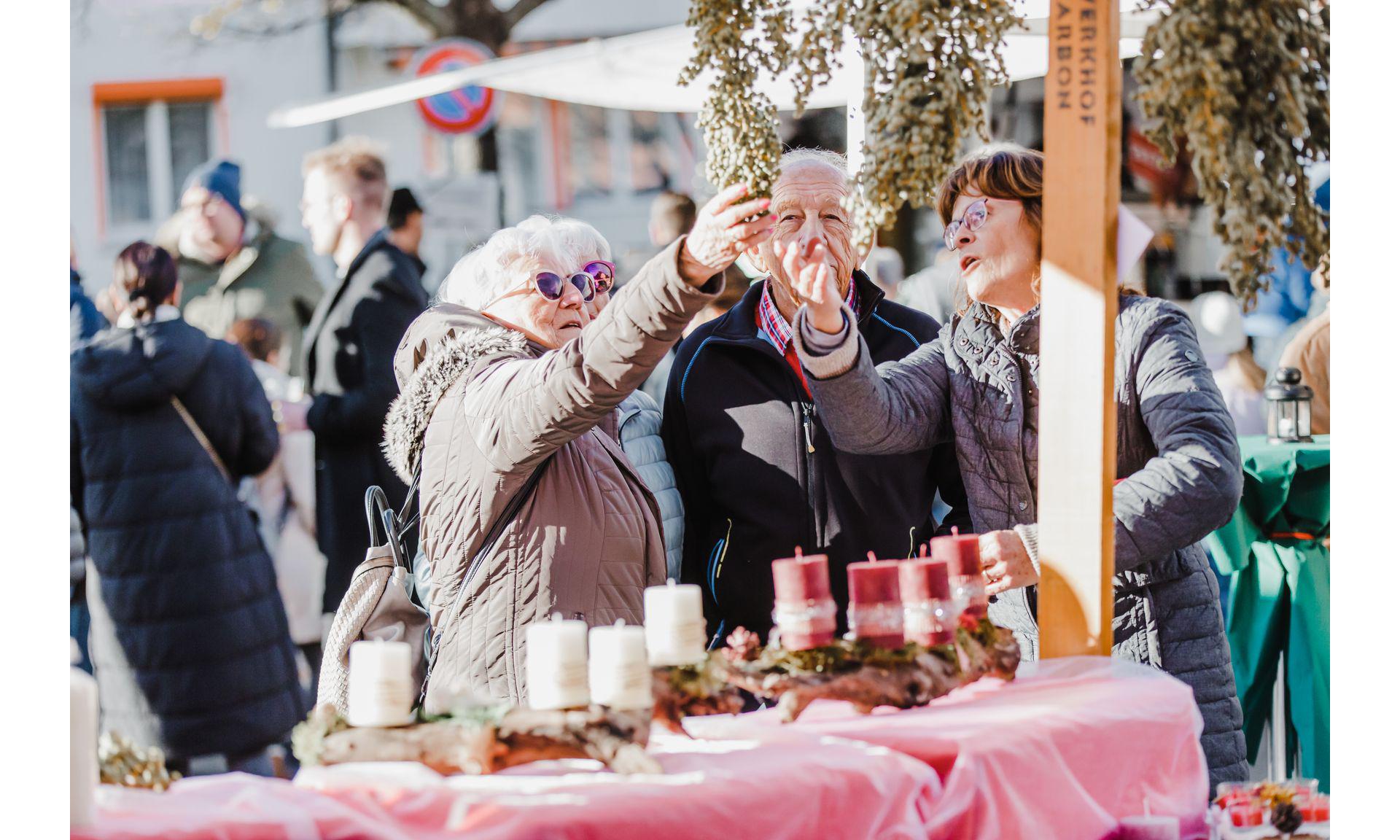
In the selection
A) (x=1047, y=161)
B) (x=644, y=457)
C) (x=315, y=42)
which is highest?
(x=315, y=42)

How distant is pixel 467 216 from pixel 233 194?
407cm

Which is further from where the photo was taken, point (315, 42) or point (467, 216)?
point (315, 42)

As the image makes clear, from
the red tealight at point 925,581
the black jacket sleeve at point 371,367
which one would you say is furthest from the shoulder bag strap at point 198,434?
the red tealight at point 925,581

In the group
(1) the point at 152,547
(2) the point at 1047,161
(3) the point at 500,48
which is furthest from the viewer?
(3) the point at 500,48

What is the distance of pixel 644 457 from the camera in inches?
119

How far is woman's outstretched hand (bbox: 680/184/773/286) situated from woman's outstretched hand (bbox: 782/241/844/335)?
Answer: 21 centimetres

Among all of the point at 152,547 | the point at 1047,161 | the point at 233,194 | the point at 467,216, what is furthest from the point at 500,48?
the point at 1047,161

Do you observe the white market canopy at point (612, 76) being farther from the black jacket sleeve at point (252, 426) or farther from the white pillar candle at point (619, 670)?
the white pillar candle at point (619, 670)

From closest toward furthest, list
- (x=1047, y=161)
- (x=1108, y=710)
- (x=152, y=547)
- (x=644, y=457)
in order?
(x=1108, y=710), (x=1047, y=161), (x=644, y=457), (x=152, y=547)

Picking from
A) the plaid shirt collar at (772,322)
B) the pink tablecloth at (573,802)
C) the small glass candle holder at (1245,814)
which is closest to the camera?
the pink tablecloth at (573,802)

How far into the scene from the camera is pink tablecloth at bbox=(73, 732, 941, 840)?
1647 mm

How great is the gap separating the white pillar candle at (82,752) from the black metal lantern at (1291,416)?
3611 mm

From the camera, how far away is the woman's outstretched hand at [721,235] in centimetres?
206

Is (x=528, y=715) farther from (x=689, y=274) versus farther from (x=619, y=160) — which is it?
(x=619, y=160)
